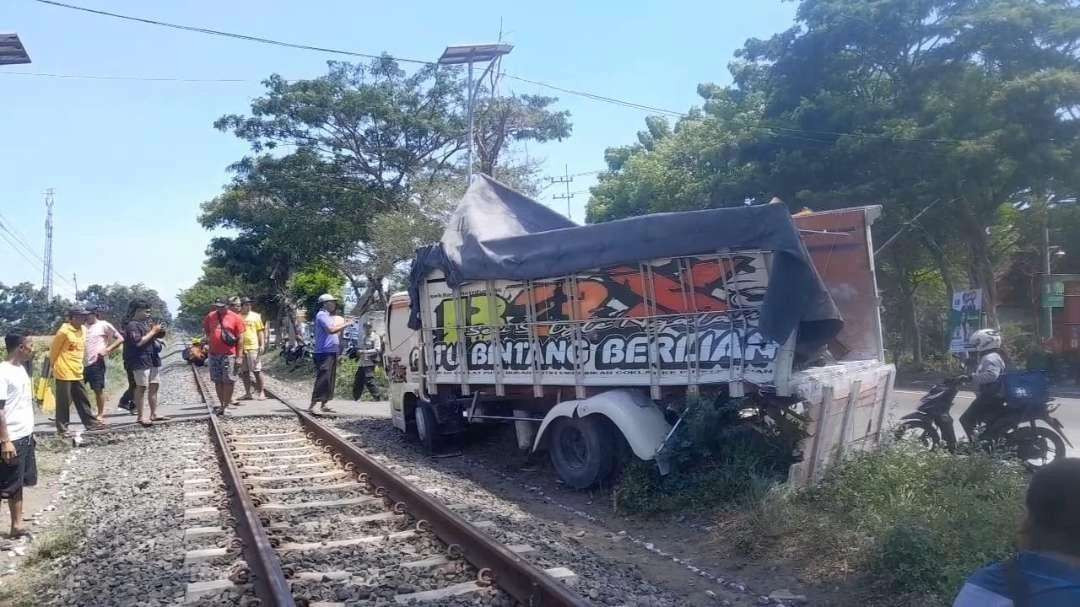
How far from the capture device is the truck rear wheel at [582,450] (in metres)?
7.75

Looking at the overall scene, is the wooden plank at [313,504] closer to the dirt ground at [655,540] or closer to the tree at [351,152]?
the dirt ground at [655,540]

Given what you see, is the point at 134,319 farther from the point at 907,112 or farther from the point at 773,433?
the point at 907,112

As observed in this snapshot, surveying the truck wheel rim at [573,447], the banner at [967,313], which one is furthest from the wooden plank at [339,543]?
the banner at [967,313]

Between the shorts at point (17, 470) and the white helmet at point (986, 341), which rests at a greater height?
the white helmet at point (986, 341)

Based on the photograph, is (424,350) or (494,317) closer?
(494,317)

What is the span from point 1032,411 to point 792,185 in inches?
558

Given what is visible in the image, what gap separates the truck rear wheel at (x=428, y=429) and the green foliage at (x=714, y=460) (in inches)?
140

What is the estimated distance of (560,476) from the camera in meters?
8.30

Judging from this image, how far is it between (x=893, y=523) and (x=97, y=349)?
34.7 ft

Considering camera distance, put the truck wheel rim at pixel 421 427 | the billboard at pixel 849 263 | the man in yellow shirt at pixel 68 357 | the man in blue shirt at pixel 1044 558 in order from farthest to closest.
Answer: the man in yellow shirt at pixel 68 357, the truck wheel rim at pixel 421 427, the billboard at pixel 849 263, the man in blue shirt at pixel 1044 558

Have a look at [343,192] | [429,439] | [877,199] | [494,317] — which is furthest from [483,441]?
[343,192]

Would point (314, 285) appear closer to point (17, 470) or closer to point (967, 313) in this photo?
point (967, 313)

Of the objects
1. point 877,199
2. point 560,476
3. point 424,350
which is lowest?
point 560,476

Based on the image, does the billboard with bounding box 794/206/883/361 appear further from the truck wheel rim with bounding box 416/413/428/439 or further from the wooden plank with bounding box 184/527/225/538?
the wooden plank with bounding box 184/527/225/538
